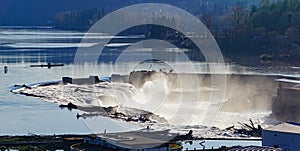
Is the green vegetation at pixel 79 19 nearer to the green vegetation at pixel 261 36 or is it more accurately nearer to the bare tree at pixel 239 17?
the green vegetation at pixel 261 36

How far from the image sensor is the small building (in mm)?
10336

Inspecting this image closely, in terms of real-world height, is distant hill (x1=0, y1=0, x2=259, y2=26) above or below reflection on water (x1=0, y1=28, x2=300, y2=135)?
above

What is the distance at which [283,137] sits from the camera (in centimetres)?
1047

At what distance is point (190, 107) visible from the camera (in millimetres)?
17562

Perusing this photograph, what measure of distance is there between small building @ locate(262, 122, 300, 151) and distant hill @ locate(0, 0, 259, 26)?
76869 mm

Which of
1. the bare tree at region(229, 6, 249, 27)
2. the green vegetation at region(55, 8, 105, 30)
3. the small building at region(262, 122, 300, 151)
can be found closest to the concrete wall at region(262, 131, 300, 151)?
the small building at region(262, 122, 300, 151)

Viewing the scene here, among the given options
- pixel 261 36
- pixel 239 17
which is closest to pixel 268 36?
pixel 261 36

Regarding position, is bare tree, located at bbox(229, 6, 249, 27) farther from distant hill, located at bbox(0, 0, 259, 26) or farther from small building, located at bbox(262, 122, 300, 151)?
distant hill, located at bbox(0, 0, 259, 26)

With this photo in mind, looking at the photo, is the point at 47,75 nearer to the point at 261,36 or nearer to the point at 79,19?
the point at 261,36

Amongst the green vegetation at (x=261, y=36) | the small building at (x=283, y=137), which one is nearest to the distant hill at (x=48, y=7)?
the green vegetation at (x=261, y=36)

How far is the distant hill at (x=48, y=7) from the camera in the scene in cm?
8850

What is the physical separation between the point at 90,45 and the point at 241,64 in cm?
1557

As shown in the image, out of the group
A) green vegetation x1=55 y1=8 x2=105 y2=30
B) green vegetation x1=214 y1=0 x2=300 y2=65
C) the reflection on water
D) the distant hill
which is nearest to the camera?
the reflection on water

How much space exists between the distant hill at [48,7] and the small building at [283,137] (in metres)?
76.9
